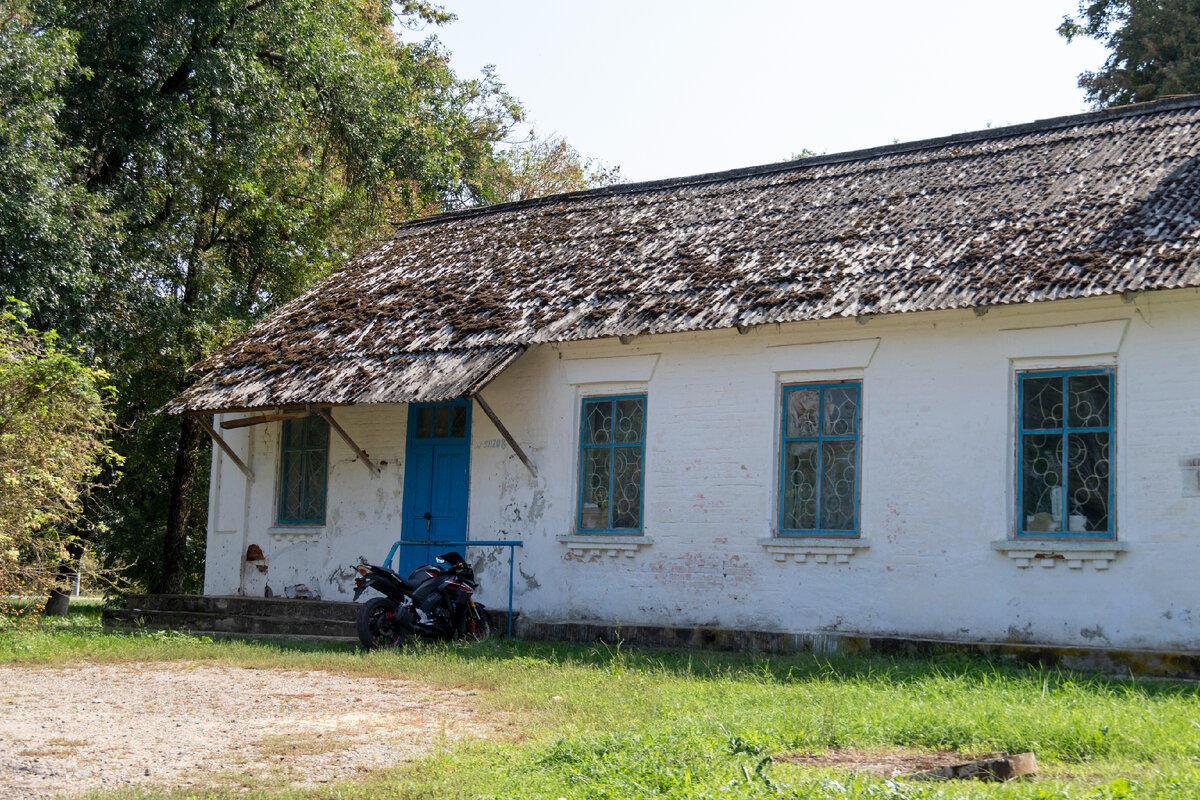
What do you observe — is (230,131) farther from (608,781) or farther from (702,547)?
(608,781)

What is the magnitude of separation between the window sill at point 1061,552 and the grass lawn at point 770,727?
1.06 m

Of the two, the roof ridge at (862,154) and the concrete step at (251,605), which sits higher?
the roof ridge at (862,154)

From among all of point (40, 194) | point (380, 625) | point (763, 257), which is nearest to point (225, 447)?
point (40, 194)

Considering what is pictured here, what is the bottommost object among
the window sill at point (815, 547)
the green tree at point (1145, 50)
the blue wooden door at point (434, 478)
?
the window sill at point (815, 547)

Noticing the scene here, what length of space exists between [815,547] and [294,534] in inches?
285

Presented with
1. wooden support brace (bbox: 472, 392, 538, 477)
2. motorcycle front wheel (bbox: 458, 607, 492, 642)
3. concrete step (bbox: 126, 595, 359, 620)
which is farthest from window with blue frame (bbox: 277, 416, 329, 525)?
motorcycle front wheel (bbox: 458, 607, 492, 642)

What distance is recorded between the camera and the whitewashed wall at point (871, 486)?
32.6ft

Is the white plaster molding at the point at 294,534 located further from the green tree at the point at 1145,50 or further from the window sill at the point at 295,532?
the green tree at the point at 1145,50

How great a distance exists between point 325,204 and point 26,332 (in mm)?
9123

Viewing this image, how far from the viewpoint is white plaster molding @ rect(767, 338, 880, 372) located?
37.8 feet

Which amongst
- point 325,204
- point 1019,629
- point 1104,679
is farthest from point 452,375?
point 325,204

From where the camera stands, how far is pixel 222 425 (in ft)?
50.4

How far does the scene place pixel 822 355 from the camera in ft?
38.5

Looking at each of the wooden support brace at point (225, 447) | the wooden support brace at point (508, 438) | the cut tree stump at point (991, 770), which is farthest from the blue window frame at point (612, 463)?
the cut tree stump at point (991, 770)
